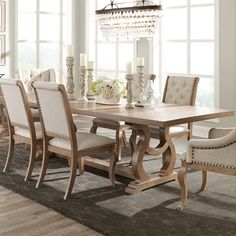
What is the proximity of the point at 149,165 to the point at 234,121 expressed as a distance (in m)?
1.62

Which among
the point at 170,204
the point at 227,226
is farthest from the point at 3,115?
the point at 227,226

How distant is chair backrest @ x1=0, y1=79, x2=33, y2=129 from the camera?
13.1 feet

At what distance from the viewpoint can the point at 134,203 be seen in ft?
11.4

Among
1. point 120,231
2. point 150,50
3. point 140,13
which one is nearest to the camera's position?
point 120,231

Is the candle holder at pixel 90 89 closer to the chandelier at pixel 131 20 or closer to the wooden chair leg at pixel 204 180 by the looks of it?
the chandelier at pixel 131 20

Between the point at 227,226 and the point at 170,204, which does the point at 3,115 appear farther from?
the point at 227,226

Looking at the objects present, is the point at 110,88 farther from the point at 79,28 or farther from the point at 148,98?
the point at 79,28

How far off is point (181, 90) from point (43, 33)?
3358 millimetres

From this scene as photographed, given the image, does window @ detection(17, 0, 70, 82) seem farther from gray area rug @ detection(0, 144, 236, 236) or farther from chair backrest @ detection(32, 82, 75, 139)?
chair backrest @ detection(32, 82, 75, 139)

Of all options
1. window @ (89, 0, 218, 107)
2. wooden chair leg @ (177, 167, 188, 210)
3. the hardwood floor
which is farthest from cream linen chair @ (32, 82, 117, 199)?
window @ (89, 0, 218, 107)

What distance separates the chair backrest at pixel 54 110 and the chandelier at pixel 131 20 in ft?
3.88

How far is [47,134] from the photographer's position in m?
3.86

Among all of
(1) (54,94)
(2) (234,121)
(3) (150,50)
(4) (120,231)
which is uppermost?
(3) (150,50)

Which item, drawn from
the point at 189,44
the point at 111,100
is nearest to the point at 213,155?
the point at 111,100
